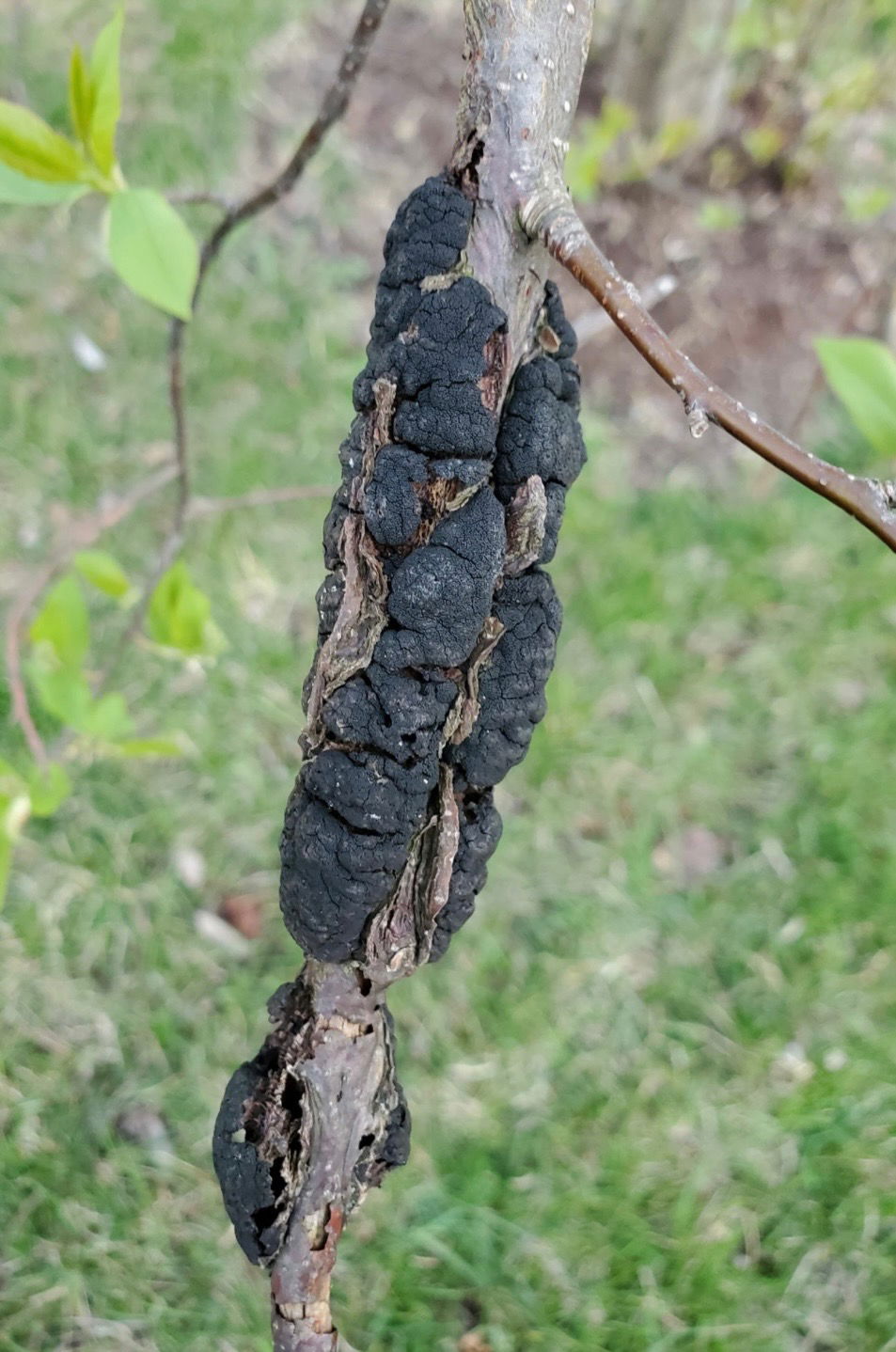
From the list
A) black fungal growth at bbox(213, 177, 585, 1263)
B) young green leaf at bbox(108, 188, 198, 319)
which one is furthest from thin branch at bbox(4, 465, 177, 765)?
black fungal growth at bbox(213, 177, 585, 1263)

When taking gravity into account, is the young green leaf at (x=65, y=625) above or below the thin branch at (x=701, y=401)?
above

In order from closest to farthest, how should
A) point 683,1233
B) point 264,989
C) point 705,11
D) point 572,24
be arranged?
point 572,24 → point 683,1233 → point 264,989 → point 705,11

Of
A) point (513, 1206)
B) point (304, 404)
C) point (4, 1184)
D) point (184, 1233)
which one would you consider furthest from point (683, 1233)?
point (304, 404)

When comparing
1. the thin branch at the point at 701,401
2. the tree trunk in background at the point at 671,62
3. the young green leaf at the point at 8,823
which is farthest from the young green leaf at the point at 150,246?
the tree trunk in background at the point at 671,62

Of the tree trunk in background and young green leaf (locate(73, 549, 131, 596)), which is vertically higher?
the tree trunk in background

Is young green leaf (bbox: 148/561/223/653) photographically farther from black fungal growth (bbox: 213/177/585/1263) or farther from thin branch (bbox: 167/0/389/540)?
black fungal growth (bbox: 213/177/585/1263)

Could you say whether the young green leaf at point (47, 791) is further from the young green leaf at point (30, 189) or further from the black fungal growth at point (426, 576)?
the young green leaf at point (30, 189)

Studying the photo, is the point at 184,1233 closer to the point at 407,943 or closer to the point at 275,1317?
the point at 275,1317
